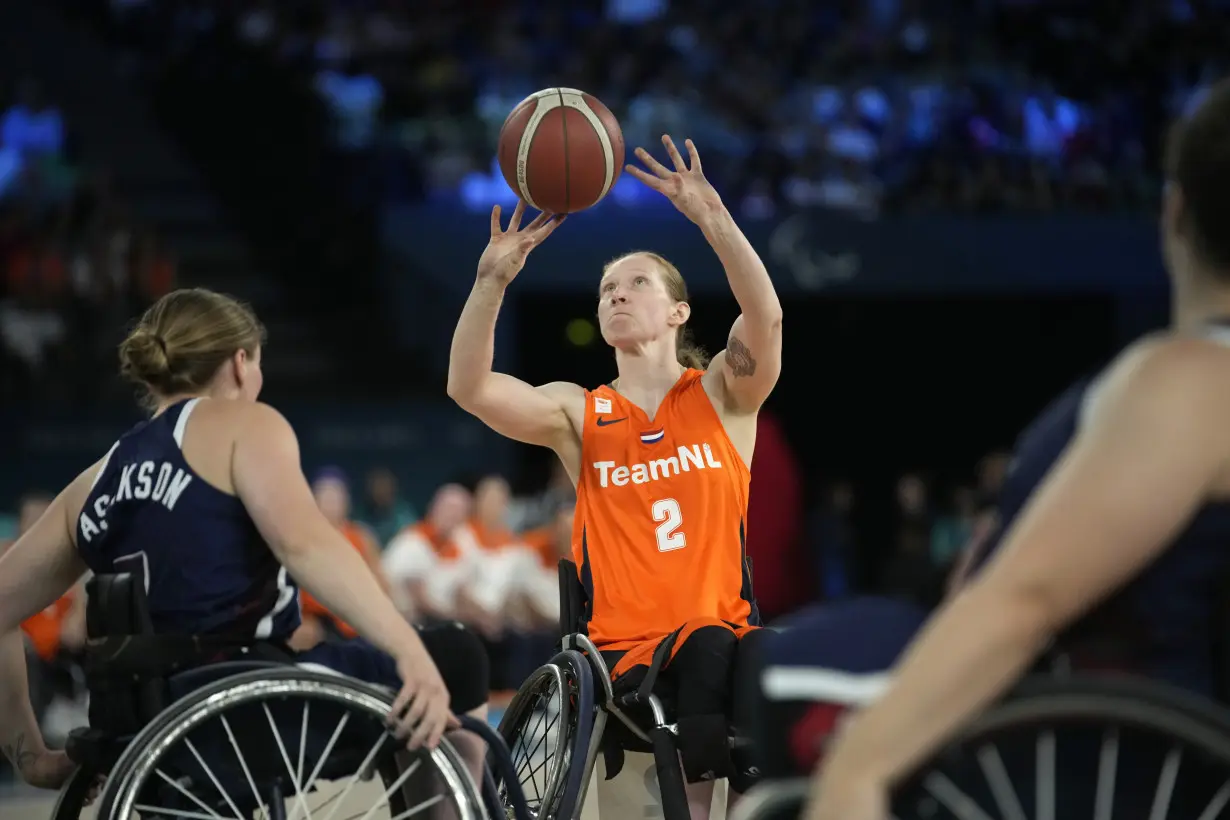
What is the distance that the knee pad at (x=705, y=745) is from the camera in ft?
10.5

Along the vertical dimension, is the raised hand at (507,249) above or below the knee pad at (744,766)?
above

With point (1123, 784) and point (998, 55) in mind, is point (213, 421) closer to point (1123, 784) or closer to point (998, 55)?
point (1123, 784)

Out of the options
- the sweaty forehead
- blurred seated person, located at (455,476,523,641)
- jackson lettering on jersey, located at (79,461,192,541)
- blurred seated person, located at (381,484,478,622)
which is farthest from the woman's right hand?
blurred seated person, located at (455,476,523,641)

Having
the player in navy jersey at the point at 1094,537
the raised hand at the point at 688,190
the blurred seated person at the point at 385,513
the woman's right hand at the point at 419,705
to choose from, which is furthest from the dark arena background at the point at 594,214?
the player in navy jersey at the point at 1094,537

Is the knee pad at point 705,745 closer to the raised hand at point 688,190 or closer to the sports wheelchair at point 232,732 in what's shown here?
the sports wheelchair at point 232,732

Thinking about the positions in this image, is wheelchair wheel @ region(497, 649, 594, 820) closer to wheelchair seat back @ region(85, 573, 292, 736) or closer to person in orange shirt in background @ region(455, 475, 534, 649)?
wheelchair seat back @ region(85, 573, 292, 736)

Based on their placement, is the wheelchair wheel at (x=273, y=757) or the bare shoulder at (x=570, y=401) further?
the bare shoulder at (x=570, y=401)

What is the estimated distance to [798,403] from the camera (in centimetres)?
1416

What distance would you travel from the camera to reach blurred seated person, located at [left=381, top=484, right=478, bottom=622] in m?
8.93

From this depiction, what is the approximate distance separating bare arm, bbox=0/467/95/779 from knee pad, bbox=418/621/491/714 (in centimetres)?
80

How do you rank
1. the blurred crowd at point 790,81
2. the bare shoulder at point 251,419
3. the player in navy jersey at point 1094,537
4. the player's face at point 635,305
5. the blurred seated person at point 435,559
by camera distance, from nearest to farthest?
the player in navy jersey at point 1094,537 < the bare shoulder at point 251,419 < the player's face at point 635,305 < the blurred seated person at point 435,559 < the blurred crowd at point 790,81

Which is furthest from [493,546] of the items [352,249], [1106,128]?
[1106,128]

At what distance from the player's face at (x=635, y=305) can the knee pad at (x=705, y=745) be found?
103 centimetres

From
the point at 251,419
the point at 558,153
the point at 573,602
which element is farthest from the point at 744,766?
the point at 558,153
